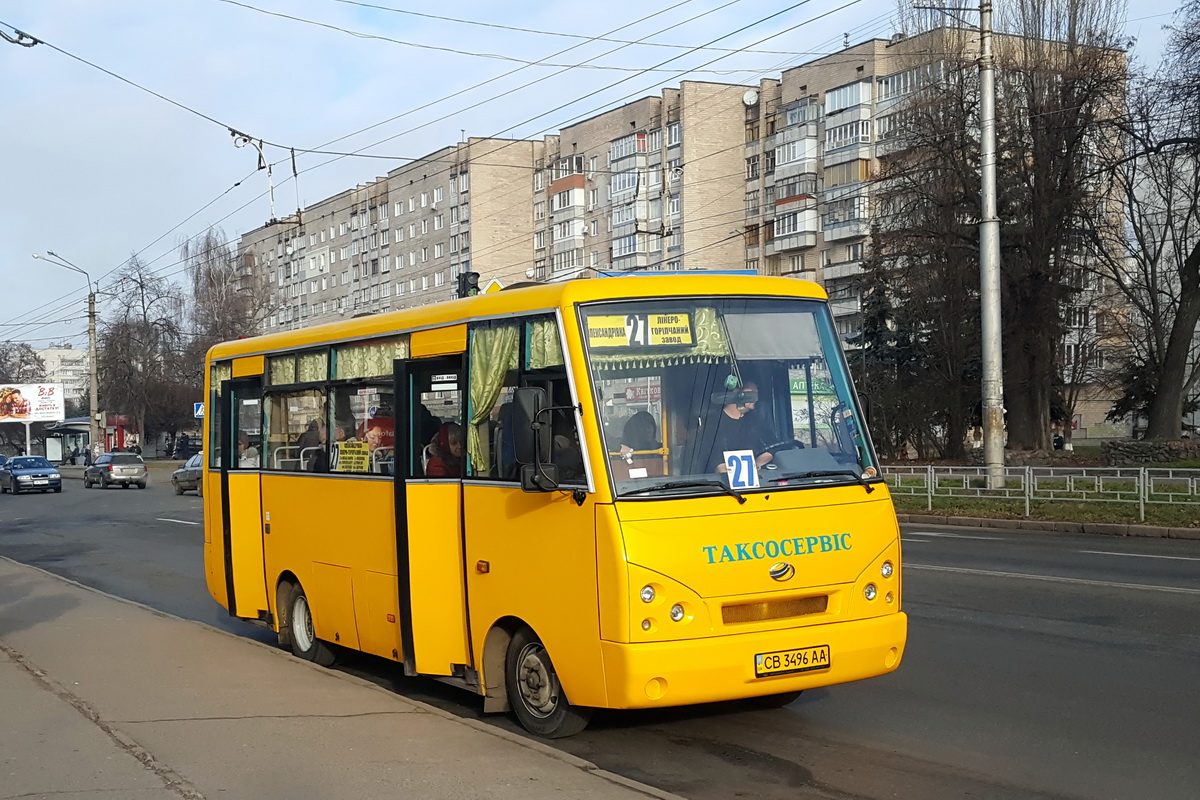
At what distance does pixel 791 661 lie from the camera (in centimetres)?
668

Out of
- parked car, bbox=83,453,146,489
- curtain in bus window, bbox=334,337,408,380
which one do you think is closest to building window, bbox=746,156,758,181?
parked car, bbox=83,453,146,489

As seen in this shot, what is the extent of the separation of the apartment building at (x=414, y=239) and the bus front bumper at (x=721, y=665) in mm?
74836

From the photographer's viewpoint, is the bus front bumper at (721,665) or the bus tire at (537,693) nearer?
the bus front bumper at (721,665)

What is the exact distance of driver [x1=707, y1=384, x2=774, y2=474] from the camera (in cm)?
689

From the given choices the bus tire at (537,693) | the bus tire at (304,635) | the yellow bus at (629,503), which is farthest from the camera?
the bus tire at (304,635)

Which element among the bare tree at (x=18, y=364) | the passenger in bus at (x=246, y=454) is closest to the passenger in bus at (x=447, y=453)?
the passenger in bus at (x=246, y=454)

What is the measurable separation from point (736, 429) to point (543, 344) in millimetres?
1189

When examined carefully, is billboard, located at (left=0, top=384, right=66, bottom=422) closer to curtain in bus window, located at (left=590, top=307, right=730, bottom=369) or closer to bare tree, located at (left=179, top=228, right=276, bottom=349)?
bare tree, located at (left=179, top=228, right=276, bottom=349)

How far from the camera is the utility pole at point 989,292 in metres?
23.6

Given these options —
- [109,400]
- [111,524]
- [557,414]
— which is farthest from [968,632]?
[109,400]

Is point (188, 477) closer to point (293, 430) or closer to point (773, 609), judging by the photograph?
point (293, 430)

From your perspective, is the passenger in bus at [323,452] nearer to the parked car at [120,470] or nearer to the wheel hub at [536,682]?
the wheel hub at [536,682]

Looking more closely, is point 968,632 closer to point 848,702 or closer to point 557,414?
point 848,702

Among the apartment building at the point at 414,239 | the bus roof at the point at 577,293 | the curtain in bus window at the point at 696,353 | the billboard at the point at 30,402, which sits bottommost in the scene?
the curtain in bus window at the point at 696,353
